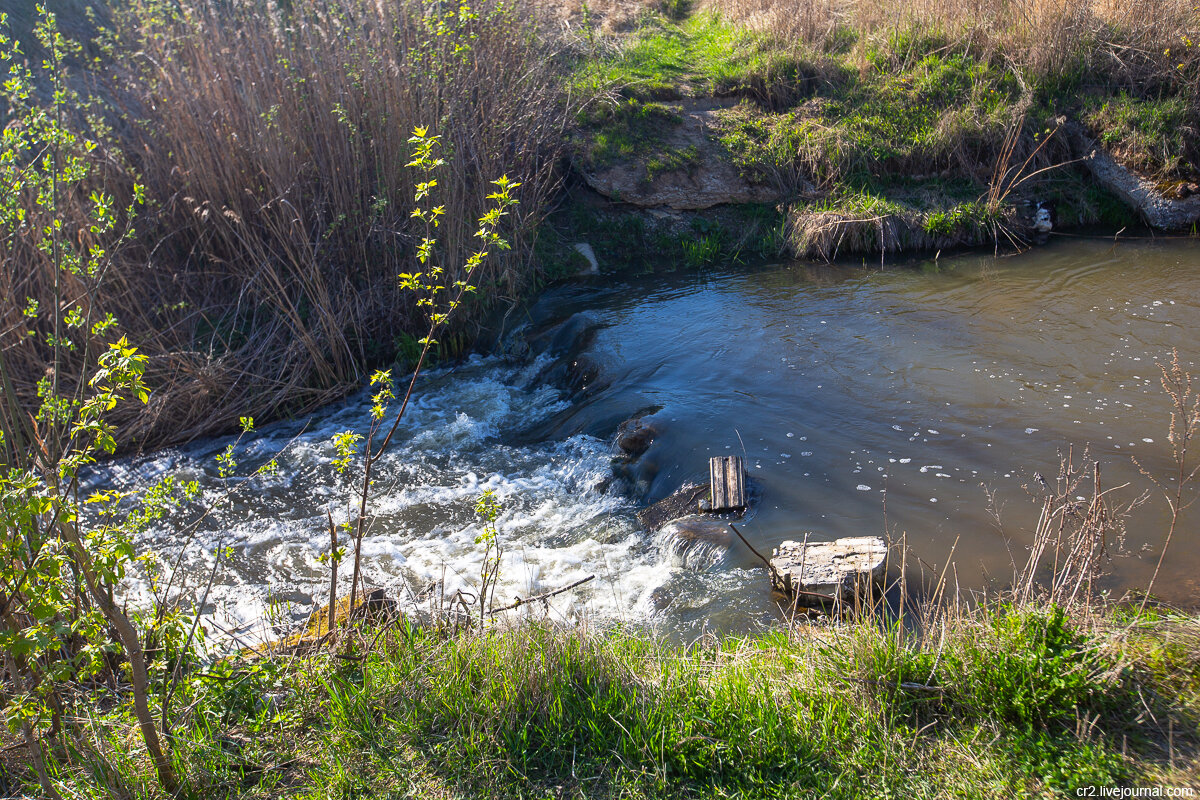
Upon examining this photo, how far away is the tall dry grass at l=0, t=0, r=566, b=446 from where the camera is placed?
6.73m

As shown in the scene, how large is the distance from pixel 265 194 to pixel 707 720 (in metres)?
6.41

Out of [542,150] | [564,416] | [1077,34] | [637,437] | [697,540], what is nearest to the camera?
[697,540]

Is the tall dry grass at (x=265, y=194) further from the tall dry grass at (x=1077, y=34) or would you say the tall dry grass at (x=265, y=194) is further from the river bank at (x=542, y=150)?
the tall dry grass at (x=1077, y=34)

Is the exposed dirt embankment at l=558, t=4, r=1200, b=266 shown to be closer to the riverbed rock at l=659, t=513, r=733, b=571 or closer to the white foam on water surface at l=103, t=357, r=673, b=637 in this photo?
the white foam on water surface at l=103, t=357, r=673, b=637

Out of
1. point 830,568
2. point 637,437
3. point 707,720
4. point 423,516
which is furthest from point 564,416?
point 707,720

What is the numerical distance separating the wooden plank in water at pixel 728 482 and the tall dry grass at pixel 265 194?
136 inches

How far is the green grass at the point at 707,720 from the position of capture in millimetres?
2311

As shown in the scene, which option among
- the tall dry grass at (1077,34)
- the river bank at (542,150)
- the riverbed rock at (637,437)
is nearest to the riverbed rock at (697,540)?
the riverbed rock at (637,437)

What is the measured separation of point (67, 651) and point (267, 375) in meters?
4.45

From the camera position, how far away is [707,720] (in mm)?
2457

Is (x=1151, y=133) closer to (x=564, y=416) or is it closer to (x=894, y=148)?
(x=894, y=148)

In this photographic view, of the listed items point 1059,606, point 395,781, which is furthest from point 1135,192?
point 395,781

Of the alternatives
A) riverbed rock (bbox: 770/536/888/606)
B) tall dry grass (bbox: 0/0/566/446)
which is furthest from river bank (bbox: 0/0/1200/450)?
riverbed rock (bbox: 770/536/888/606)

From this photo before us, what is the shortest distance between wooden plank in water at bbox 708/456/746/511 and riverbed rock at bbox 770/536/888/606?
77cm
